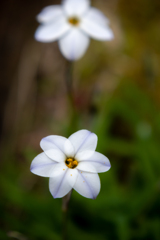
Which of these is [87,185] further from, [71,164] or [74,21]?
[74,21]

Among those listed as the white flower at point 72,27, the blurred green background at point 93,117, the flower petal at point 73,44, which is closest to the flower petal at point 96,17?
the white flower at point 72,27

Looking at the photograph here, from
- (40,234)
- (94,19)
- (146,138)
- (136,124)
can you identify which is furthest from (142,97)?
(40,234)

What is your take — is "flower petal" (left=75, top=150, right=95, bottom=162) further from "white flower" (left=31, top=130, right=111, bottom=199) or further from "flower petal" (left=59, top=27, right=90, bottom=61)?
"flower petal" (left=59, top=27, right=90, bottom=61)

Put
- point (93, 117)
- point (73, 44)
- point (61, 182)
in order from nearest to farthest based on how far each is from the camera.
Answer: point (61, 182) → point (73, 44) → point (93, 117)

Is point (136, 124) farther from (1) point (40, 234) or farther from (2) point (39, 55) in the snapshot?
→ (2) point (39, 55)

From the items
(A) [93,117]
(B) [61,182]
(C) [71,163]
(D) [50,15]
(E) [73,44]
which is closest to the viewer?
(B) [61,182]

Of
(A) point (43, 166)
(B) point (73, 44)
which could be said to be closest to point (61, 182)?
(A) point (43, 166)

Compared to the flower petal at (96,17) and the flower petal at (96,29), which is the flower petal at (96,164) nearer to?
the flower petal at (96,29)
